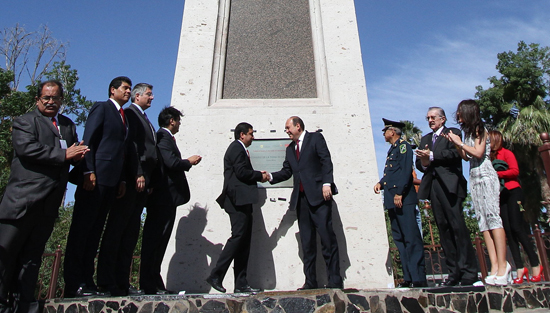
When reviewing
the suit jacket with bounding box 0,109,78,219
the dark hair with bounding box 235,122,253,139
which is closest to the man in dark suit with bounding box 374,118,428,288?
the dark hair with bounding box 235,122,253,139

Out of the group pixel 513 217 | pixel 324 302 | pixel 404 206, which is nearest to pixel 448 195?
pixel 404 206

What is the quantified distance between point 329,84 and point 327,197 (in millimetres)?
2127

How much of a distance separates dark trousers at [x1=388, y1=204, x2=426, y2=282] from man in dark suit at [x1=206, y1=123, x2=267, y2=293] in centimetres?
152

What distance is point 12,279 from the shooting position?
10.0 feet

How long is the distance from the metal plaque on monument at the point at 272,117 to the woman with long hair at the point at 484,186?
1287mm

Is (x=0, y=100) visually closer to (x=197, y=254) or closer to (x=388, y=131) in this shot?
(x=197, y=254)

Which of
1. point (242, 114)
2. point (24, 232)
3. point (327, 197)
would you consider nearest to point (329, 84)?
point (242, 114)

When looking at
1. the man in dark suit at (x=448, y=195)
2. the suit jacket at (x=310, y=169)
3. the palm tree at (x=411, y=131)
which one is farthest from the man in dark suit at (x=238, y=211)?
the palm tree at (x=411, y=131)

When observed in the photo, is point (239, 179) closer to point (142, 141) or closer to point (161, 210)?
point (161, 210)

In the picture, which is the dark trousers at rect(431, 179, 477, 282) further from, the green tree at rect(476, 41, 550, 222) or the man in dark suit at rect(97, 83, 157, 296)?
the green tree at rect(476, 41, 550, 222)

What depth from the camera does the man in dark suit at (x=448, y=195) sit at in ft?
12.8

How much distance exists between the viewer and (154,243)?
419 centimetres

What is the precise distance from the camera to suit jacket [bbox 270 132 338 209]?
4.43 m

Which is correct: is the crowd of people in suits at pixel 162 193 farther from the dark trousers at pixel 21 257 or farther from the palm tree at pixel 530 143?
the palm tree at pixel 530 143
